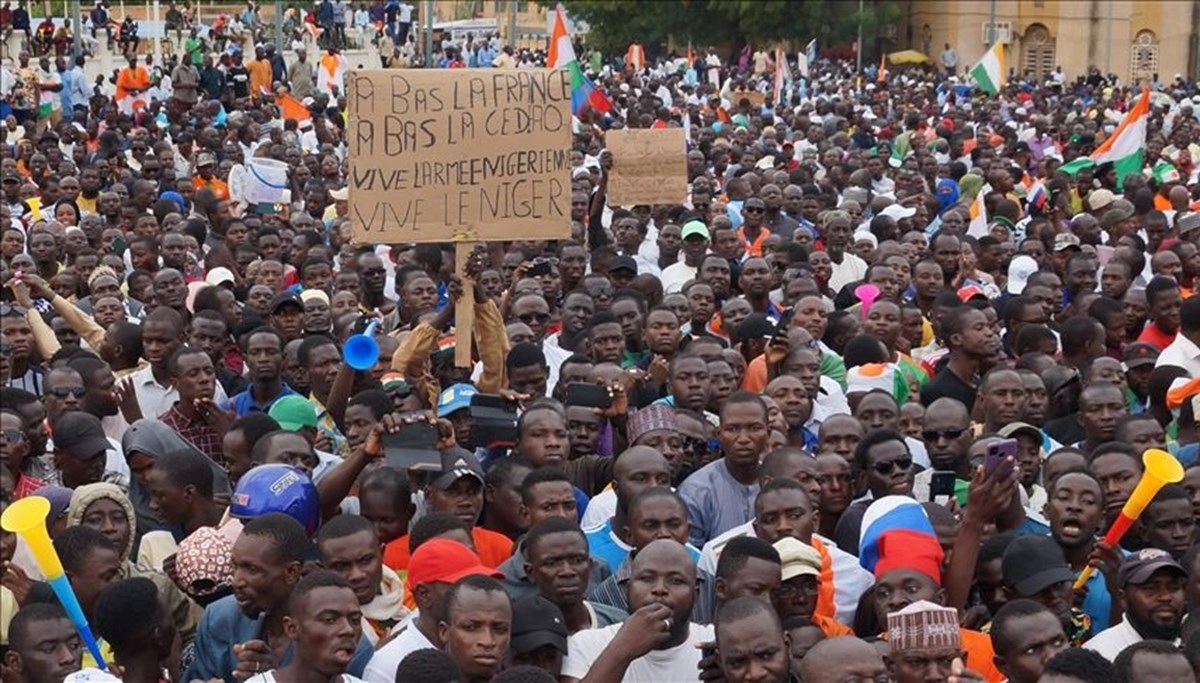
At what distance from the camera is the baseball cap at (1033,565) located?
5789 mm

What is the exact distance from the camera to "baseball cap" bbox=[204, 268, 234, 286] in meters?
11.4

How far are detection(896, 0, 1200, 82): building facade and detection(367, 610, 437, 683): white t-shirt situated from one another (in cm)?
5252

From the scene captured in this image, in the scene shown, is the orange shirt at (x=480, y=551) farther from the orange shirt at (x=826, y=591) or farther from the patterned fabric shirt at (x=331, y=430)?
the patterned fabric shirt at (x=331, y=430)

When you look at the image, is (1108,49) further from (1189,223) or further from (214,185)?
(1189,223)

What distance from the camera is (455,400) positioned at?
7645 mm

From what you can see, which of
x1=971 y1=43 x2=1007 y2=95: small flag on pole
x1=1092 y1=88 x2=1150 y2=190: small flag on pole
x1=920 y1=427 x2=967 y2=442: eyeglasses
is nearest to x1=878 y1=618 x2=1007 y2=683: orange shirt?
x1=920 y1=427 x2=967 y2=442: eyeglasses

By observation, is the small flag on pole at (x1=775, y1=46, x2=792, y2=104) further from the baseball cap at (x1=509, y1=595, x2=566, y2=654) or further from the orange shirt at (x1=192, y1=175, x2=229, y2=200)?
the baseball cap at (x1=509, y1=595, x2=566, y2=654)

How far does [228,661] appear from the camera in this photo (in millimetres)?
5508

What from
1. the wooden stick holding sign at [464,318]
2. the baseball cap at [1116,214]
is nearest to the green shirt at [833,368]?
the wooden stick holding sign at [464,318]

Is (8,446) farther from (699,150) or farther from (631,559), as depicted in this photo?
(699,150)

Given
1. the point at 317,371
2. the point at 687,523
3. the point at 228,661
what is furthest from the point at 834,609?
the point at 317,371

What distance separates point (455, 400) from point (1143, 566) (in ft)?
9.57

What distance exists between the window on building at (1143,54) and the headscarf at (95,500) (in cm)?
5450

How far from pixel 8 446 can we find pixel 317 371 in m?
1.81
